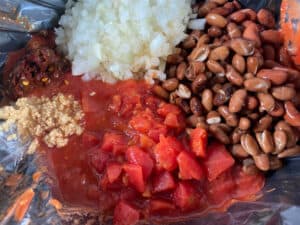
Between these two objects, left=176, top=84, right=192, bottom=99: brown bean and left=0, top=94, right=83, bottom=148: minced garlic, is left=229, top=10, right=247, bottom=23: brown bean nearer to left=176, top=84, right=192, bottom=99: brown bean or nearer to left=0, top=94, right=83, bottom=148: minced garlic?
left=176, top=84, right=192, bottom=99: brown bean

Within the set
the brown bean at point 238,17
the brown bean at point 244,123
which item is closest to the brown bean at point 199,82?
the brown bean at point 244,123

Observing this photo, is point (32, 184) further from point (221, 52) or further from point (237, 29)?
point (237, 29)

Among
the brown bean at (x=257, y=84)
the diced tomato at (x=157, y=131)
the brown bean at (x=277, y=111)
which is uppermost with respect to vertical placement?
the brown bean at (x=257, y=84)

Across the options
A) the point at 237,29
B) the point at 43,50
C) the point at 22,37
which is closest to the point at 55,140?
the point at 43,50

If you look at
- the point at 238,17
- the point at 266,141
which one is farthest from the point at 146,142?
the point at 238,17

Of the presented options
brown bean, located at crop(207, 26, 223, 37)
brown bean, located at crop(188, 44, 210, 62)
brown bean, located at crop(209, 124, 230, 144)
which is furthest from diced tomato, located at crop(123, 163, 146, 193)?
brown bean, located at crop(207, 26, 223, 37)

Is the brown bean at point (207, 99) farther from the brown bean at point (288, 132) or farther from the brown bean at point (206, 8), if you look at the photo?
the brown bean at point (206, 8)

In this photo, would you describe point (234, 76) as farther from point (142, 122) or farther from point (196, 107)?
point (142, 122)
